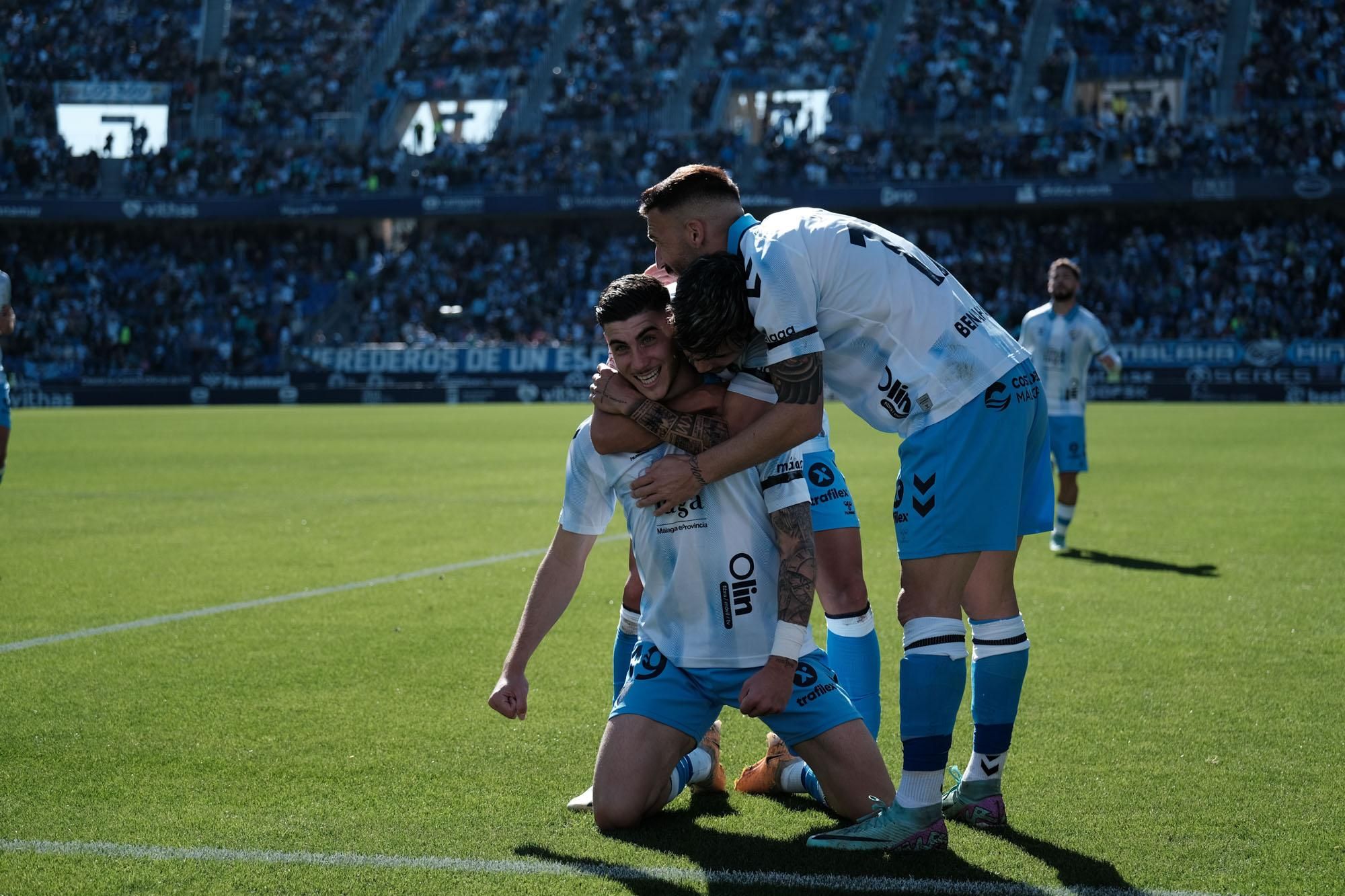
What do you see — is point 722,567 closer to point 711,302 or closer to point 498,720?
point 711,302

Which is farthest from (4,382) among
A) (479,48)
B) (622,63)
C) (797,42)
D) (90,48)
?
(90,48)

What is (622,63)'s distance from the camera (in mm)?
44312

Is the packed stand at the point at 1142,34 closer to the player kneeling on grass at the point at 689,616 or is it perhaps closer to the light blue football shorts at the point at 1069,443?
the light blue football shorts at the point at 1069,443

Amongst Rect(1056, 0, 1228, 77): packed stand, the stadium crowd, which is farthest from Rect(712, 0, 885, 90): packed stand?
Rect(1056, 0, 1228, 77): packed stand

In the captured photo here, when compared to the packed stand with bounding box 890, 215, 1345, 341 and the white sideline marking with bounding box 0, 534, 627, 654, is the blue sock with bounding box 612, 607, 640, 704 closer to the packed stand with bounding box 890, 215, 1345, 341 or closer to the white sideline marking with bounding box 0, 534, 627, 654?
the white sideline marking with bounding box 0, 534, 627, 654

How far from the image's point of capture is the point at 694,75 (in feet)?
142

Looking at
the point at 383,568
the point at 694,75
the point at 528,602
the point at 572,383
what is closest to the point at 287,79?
the point at 694,75

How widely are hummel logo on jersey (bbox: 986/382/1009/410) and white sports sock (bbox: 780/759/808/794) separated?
1378mm

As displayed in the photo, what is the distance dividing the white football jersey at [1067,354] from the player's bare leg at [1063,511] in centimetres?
72

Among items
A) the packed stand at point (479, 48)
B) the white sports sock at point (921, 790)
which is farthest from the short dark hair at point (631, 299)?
the packed stand at point (479, 48)

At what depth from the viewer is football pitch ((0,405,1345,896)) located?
371cm

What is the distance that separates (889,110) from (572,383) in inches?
531

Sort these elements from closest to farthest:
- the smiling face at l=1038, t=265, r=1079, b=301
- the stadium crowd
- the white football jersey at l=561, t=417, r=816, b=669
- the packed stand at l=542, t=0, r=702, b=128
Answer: the white football jersey at l=561, t=417, r=816, b=669, the smiling face at l=1038, t=265, r=1079, b=301, the stadium crowd, the packed stand at l=542, t=0, r=702, b=128

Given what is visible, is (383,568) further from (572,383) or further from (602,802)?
(572,383)
